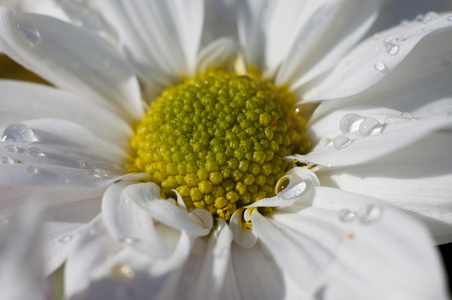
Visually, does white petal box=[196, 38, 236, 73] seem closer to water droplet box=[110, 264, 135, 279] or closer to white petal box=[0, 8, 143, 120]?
white petal box=[0, 8, 143, 120]

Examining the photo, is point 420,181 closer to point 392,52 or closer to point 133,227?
point 392,52

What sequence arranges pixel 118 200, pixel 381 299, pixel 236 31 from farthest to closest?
1. pixel 236 31
2. pixel 118 200
3. pixel 381 299

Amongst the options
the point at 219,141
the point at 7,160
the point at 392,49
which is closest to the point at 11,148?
the point at 7,160

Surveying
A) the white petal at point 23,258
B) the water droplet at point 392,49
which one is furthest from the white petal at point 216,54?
the white petal at point 23,258

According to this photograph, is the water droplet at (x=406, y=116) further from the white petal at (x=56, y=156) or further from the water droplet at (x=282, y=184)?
the white petal at (x=56, y=156)

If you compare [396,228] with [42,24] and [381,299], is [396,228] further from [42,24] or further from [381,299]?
[42,24]

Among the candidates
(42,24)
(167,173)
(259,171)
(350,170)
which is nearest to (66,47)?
(42,24)
